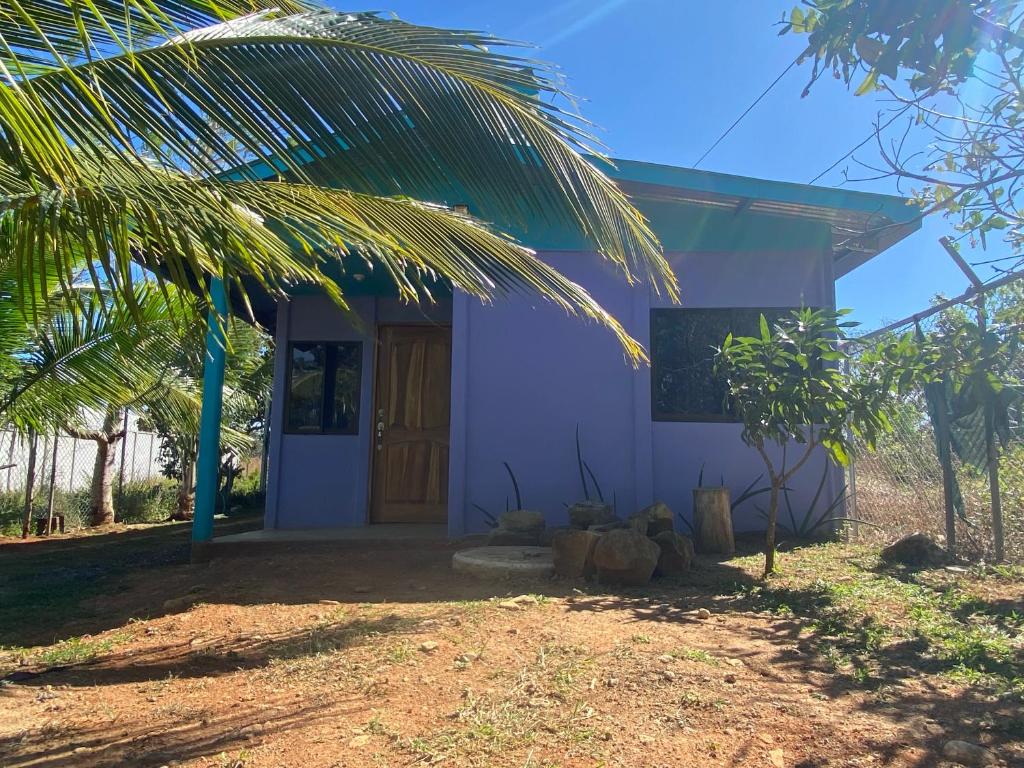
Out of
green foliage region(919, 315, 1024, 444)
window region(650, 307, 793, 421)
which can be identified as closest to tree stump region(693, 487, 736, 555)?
window region(650, 307, 793, 421)

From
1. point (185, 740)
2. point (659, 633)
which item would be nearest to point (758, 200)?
point (659, 633)

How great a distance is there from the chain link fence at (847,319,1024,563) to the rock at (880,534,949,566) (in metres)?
0.35

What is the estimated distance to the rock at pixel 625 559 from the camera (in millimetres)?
5070

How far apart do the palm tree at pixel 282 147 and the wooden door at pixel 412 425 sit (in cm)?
520

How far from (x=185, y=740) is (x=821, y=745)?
2.36 metres

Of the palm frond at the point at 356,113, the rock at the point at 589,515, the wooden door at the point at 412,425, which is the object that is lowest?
the rock at the point at 589,515

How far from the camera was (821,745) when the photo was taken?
2.52m

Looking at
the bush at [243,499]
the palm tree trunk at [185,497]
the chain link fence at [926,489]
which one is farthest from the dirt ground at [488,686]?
the bush at [243,499]

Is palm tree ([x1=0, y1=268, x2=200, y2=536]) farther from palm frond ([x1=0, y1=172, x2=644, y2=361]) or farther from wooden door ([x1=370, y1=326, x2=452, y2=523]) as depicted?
wooden door ([x1=370, y1=326, x2=452, y2=523])

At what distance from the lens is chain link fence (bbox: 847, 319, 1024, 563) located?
5672 millimetres

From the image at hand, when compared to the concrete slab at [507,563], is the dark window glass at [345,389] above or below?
above

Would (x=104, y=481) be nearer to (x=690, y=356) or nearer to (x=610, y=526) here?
(x=610, y=526)

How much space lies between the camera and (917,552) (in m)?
5.75

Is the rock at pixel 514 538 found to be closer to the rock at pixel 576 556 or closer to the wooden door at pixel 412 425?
the rock at pixel 576 556
